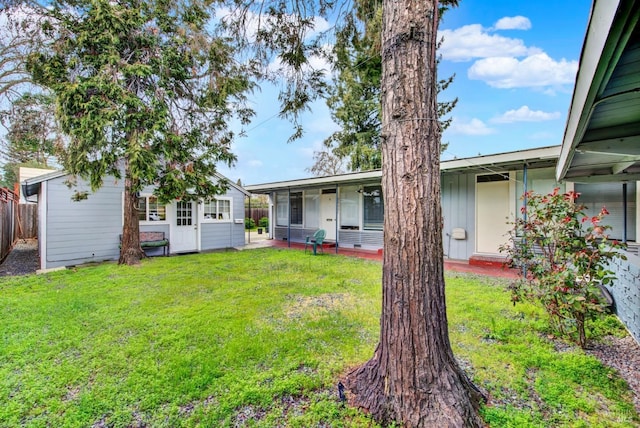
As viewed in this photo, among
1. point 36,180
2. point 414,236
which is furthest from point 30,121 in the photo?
point 414,236

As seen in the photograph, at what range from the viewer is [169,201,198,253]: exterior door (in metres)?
9.44

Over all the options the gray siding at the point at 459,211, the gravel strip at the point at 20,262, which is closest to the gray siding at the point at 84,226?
the gravel strip at the point at 20,262

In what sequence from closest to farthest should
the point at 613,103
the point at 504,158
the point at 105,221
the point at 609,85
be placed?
A: the point at 609,85 < the point at 613,103 < the point at 504,158 < the point at 105,221

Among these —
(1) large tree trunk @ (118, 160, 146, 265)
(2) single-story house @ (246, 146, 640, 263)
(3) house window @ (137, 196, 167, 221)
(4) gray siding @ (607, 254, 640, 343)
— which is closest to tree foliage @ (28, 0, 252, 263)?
(1) large tree trunk @ (118, 160, 146, 265)

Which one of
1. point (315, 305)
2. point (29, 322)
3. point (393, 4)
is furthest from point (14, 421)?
point (393, 4)

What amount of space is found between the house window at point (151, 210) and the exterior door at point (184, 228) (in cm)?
40

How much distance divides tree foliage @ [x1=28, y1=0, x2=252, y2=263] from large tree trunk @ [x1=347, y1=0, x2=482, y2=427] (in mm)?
4712

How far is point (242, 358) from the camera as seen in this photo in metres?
2.72

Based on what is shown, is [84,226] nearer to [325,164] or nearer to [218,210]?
Answer: [218,210]

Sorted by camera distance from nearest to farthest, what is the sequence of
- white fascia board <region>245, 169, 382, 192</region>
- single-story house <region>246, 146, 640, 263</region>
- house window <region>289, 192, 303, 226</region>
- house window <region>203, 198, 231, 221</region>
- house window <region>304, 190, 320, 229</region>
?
single-story house <region>246, 146, 640, 263</region> → white fascia board <region>245, 169, 382, 192</region> → house window <region>203, 198, 231, 221</region> → house window <region>304, 190, 320, 229</region> → house window <region>289, 192, 303, 226</region>

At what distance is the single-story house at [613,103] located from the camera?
1.01 metres

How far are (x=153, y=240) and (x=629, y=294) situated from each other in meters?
10.2

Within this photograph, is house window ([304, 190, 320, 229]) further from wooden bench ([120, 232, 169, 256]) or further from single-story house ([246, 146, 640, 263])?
wooden bench ([120, 232, 169, 256])

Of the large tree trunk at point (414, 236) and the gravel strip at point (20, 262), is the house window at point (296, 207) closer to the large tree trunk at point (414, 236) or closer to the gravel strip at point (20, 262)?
the gravel strip at point (20, 262)
